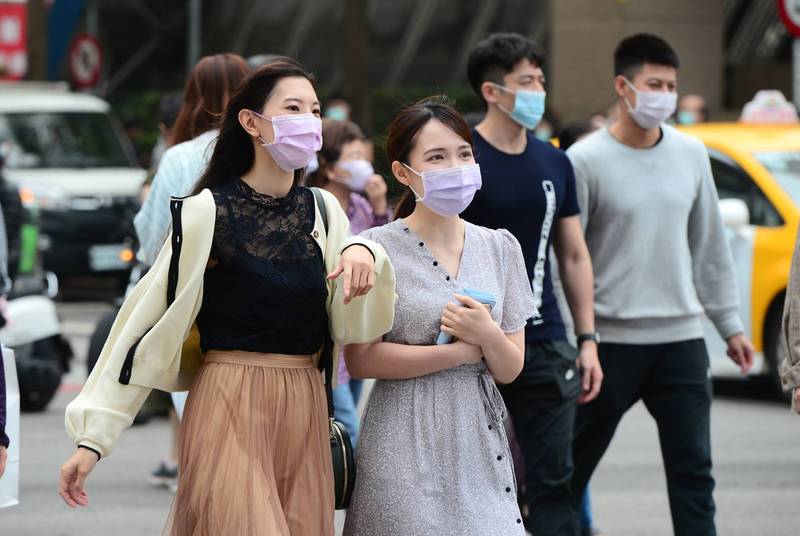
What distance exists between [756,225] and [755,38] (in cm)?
1720

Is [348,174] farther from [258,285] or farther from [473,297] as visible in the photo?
[258,285]

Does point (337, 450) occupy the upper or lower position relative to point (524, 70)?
lower

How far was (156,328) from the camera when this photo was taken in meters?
4.18

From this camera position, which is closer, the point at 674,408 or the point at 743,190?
the point at 674,408

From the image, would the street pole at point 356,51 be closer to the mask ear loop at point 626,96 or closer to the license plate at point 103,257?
the license plate at point 103,257

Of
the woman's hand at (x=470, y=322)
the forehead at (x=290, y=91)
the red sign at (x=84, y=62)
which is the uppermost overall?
the forehead at (x=290, y=91)

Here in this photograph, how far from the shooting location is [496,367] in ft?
14.6

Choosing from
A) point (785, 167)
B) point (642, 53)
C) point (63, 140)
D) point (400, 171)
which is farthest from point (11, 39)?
point (400, 171)

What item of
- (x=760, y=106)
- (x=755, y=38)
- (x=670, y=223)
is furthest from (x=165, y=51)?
(x=670, y=223)

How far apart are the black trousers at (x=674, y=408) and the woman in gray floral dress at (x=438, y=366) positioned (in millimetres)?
1602

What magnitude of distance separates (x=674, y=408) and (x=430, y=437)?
1991 millimetres

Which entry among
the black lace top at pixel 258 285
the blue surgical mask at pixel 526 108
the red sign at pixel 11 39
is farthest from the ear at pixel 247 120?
the red sign at pixel 11 39

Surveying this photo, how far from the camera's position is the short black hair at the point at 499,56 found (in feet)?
19.5

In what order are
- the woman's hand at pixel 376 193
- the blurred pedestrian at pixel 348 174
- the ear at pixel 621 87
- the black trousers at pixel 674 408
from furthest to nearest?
the woman's hand at pixel 376 193
the blurred pedestrian at pixel 348 174
the ear at pixel 621 87
the black trousers at pixel 674 408
